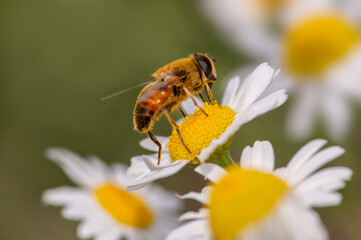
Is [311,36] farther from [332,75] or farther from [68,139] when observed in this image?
[68,139]

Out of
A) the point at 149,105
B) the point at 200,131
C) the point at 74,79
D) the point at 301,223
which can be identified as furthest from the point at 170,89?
the point at 74,79

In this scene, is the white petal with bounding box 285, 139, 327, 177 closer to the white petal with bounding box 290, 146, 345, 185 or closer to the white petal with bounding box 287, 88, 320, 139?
the white petal with bounding box 290, 146, 345, 185

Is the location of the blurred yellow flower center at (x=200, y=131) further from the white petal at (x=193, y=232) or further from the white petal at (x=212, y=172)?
the white petal at (x=193, y=232)

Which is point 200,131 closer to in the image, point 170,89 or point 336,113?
point 170,89

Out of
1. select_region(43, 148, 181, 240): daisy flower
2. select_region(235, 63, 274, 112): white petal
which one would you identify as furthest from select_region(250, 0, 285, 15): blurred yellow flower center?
select_region(235, 63, 274, 112): white petal

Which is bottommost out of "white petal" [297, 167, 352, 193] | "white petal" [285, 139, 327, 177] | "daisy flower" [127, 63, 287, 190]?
"white petal" [297, 167, 352, 193]

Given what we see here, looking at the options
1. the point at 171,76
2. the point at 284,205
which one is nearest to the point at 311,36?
the point at 171,76
